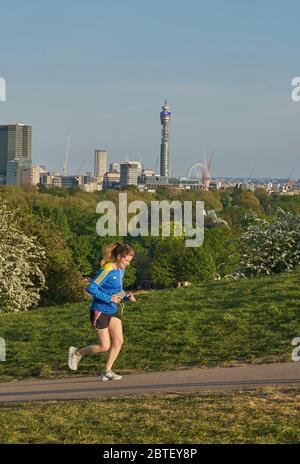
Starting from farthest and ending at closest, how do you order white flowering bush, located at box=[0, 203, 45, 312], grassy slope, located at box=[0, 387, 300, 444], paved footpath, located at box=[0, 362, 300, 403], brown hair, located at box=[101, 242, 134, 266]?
1. white flowering bush, located at box=[0, 203, 45, 312]
2. brown hair, located at box=[101, 242, 134, 266]
3. paved footpath, located at box=[0, 362, 300, 403]
4. grassy slope, located at box=[0, 387, 300, 444]

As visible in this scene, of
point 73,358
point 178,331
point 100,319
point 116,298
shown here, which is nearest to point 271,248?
point 178,331

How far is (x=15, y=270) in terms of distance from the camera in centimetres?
3122

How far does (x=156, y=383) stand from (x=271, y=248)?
19.5 m

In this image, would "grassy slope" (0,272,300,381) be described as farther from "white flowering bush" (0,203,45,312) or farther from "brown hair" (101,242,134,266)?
"white flowering bush" (0,203,45,312)

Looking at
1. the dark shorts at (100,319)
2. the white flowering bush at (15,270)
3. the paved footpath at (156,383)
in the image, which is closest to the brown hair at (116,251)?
the dark shorts at (100,319)

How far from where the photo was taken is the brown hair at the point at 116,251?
10758 mm

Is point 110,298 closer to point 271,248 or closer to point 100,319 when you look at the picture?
point 100,319

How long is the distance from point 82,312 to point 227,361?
6.67 m

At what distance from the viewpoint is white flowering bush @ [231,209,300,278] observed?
29188mm

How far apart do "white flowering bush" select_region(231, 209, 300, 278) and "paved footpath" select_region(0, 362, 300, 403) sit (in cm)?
1747

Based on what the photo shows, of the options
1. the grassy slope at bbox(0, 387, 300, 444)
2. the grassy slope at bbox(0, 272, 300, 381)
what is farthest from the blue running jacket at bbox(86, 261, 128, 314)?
the grassy slope at bbox(0, 387, 300, 444)

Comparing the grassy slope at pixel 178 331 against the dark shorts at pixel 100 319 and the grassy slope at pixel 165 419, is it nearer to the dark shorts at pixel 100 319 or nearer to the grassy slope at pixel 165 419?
the dark shorts at pixel 100 319
